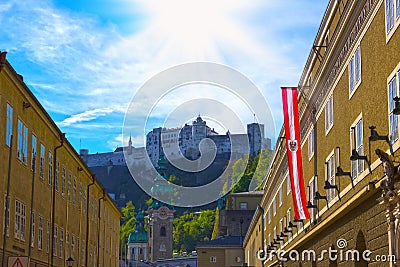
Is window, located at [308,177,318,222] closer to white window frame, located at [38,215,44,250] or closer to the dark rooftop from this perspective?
white window frame, located at [38,215,44,250]

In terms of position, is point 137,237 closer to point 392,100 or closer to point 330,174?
point 330,174

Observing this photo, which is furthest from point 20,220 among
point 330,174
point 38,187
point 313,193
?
point 330,174

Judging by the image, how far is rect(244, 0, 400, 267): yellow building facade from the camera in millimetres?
17656

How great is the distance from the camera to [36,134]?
32.3 metres

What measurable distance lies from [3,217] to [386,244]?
13.6m

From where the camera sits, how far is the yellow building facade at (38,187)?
26.3m

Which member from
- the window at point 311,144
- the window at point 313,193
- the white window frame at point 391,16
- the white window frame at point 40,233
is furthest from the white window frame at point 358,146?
the white window frame at point 40,233

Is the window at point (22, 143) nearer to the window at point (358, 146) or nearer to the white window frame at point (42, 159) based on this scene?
the white window frame at point (42, 159)

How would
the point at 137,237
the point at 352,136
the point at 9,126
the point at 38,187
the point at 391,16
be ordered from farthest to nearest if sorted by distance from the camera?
the point at 137,237, the point at 38,187, the point at 9,126, the point at 352,136, the point at 391,16

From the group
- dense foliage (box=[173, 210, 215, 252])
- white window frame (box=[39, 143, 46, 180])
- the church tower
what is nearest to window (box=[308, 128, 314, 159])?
white window frame (box=[39, 143, 46, 180])

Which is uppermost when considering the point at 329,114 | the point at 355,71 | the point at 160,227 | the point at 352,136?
the point at 160,227

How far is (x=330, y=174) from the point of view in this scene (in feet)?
86.7

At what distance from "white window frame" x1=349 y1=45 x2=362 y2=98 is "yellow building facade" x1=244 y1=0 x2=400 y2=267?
0.03 m

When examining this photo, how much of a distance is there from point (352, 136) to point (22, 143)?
1308cm
